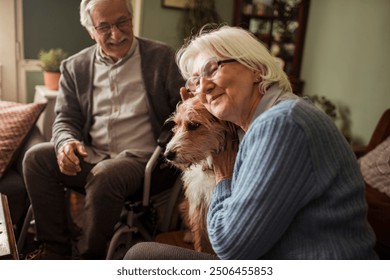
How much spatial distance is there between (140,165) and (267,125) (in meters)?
0.84

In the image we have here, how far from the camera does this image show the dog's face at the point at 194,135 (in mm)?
1170

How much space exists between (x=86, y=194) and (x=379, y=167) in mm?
1313

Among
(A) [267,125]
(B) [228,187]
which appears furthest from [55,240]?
(A) [267,125]

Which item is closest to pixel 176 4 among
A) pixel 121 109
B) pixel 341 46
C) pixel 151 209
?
pixel 121 109

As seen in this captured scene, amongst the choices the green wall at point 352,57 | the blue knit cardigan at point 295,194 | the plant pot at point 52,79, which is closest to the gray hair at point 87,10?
the plant pot at point 52,79

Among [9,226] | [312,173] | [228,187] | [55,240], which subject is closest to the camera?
[312,173]

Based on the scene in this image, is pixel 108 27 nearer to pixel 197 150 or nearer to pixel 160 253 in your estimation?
pixel 197 150

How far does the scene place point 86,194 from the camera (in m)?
1.46

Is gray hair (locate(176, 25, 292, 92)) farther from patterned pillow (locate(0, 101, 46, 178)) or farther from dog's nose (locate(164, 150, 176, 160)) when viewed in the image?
patterned pillow (locate(0, 101, 46, 178))

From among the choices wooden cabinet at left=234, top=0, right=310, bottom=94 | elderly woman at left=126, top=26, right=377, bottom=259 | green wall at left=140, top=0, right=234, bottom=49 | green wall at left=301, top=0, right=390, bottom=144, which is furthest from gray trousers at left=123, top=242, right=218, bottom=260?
green wall at left=301, top=0, right=390, bottom=144

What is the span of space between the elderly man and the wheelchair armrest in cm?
8

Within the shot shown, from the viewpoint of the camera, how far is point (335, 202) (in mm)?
756

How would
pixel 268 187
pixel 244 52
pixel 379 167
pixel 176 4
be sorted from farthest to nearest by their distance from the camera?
1. pixel 379 167
2. pixel 176 4
3. pixel 244 52
4. pixel 268 187
